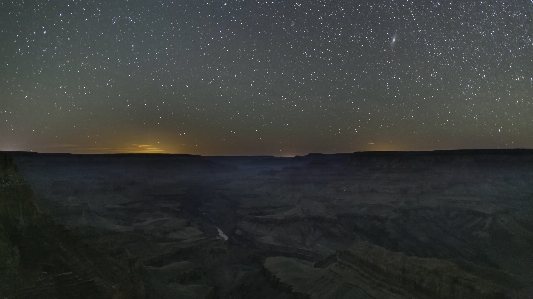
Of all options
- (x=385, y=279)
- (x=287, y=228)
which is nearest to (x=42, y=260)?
(x=385, y=279)

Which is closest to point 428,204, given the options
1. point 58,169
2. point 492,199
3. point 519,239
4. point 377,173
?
point 492,199

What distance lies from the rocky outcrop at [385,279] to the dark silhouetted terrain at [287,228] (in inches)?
4.4

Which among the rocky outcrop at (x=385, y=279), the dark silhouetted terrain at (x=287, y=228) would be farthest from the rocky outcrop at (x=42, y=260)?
the rocky outcrop at (x=385, y=279)

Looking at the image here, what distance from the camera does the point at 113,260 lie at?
2809cm

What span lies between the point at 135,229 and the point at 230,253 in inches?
657

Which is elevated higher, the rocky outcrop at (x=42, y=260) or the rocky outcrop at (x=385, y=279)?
the rocky outcrop at (x=42, y=260)

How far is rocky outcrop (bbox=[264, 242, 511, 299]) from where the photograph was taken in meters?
26.0

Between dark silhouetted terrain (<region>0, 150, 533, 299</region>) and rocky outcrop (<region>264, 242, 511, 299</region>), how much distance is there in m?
0.11

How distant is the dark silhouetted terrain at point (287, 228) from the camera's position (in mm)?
25938

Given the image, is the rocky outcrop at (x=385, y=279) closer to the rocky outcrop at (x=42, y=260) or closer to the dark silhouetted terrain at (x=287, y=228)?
the dark silhouetted terrain at (x=287, y=228)

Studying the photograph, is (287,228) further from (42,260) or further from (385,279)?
(42,260)

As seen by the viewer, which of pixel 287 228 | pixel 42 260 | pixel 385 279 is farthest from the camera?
pixel 287 228

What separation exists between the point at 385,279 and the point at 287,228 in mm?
46835

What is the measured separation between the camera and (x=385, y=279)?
31.0 metres
